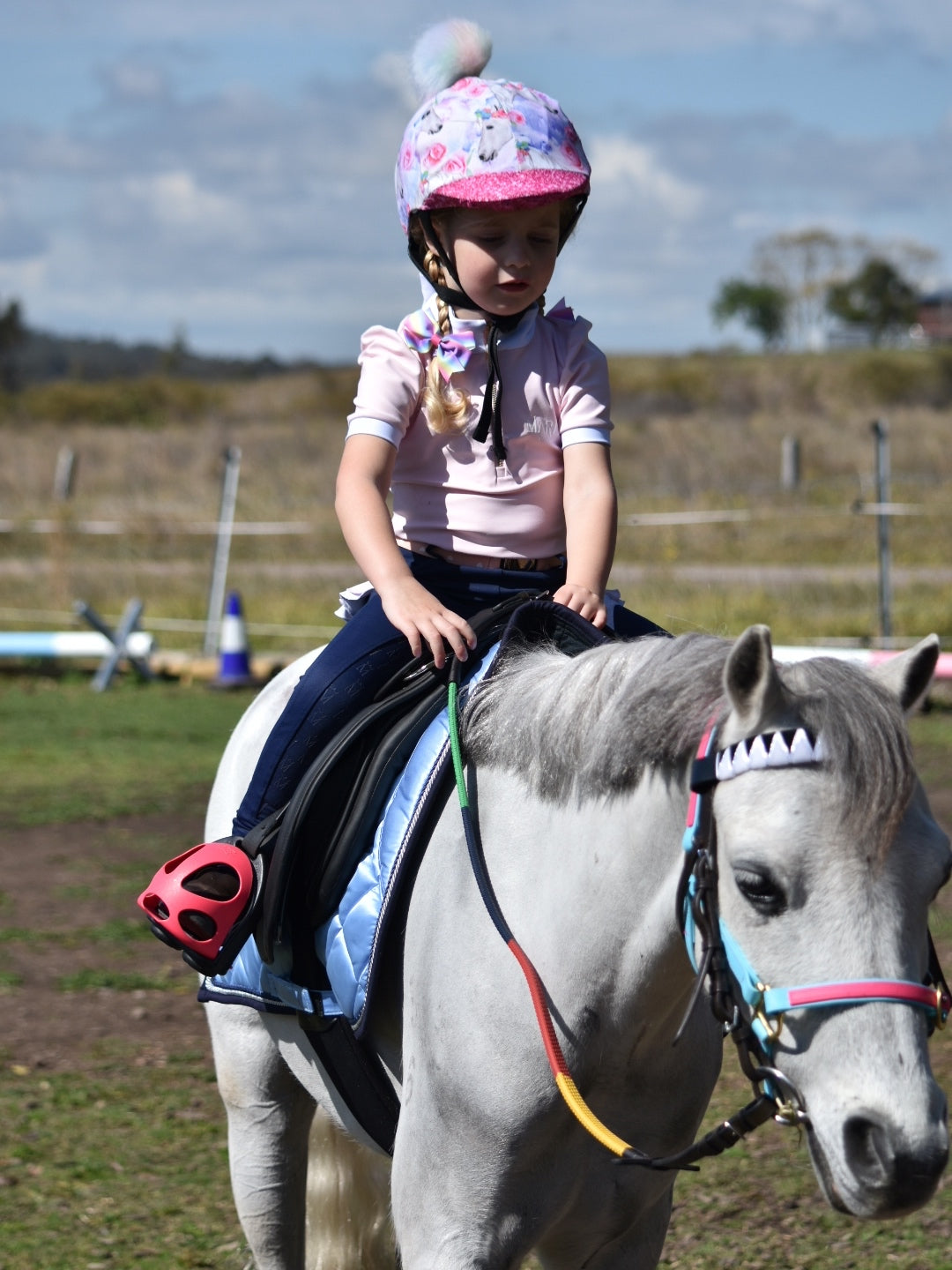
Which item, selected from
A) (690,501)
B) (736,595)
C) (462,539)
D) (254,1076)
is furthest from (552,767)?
(690,501)

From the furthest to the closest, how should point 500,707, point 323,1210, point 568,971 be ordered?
point 323,1210
point 500,707
point 568,971

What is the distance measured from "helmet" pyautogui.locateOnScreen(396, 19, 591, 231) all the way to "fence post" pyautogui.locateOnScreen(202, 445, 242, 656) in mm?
11039

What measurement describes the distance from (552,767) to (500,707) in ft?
0.61

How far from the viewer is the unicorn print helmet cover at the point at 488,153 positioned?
2.52 metres

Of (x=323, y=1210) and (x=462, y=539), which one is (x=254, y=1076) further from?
(x=462, y=539)

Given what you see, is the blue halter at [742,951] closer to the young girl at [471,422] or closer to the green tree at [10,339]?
the young girl at [471,422]

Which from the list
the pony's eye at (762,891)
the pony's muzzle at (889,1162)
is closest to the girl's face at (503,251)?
the pony's eye at (762,891)

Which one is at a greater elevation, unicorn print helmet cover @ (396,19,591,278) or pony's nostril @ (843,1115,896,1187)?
unicorn print helmet cover @ (396,19,591,278)

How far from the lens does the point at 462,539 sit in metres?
2.66

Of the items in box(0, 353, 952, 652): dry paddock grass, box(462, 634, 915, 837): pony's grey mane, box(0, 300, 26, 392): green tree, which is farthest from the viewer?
Result: box(0, 300, 26, 392): green tree

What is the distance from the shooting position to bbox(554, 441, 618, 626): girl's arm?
8.16 feet

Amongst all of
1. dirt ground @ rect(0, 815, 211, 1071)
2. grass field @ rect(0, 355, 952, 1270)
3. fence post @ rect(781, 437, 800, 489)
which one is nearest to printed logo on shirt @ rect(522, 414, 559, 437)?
grass field @ rect(0, 355, 952, 1270)

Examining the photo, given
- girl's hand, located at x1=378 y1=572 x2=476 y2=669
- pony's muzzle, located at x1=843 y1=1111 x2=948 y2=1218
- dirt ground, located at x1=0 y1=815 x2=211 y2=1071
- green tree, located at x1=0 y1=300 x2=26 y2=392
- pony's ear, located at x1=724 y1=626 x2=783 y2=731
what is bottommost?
dirt ground, located at x1=0 y1=815 x2=211 y2=1071

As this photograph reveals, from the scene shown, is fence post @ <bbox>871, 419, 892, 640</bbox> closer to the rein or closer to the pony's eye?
the rein
